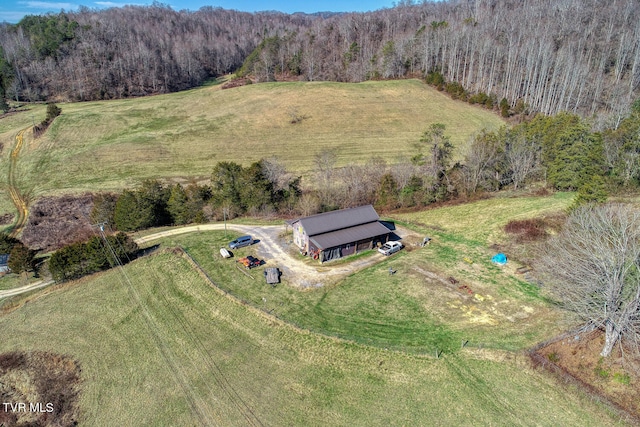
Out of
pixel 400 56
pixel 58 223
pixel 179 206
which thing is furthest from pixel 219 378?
pixel 400 56

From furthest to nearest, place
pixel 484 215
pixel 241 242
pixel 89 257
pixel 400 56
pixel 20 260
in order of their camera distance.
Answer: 1. pixel 400 56
2. pixel 484 215
3. pixel 241 242
4. pixel 20 260
5. pixel 89 257

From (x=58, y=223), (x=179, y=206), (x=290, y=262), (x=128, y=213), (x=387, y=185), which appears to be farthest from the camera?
(x=58, y=223)

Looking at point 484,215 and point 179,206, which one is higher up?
point 484,215

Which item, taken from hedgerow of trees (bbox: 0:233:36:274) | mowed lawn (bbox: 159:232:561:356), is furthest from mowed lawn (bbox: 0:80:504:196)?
mowed lawn (bbox: 159:232:561:356)

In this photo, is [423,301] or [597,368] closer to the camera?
[597,368]

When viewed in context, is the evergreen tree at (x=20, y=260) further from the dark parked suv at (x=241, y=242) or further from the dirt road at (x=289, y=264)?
the dark parked suv at (x=241, y=242)

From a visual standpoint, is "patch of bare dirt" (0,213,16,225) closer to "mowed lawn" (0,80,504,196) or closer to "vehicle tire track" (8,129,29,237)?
"vehicle tire track" (8,129,29,237)

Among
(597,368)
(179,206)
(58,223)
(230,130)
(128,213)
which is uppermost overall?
(230,130)

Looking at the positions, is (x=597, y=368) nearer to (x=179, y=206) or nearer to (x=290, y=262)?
(x=290, y=262)
